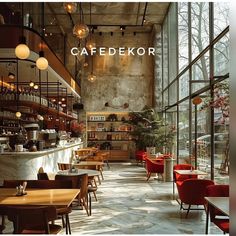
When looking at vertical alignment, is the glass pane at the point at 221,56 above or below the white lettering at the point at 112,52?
below

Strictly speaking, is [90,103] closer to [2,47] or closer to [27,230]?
[2,47]

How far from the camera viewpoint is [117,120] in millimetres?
19172

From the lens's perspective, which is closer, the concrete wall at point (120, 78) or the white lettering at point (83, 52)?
the white lettering at point (83, 52)

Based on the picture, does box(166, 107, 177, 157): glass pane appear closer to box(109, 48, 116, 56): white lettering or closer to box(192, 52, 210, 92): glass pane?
box(192, 52, 210, 92): glass pane

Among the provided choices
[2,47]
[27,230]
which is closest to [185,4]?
[2,47]

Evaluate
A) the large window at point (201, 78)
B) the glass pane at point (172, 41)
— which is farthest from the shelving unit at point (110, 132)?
the glass pane at point (172, 41)

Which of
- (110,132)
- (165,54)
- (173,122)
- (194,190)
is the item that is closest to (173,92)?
(173,122)

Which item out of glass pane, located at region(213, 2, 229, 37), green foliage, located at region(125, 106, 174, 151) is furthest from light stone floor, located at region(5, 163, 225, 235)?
green foliage, located at region(125, 106, 174, 151)

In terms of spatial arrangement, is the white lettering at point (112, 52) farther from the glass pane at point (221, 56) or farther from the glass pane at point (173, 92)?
the glass pane at point (221, 56)

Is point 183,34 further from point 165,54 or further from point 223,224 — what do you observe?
point 223,224

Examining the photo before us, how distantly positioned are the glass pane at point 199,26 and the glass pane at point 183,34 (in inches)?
36.4

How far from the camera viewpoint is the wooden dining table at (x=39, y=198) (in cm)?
368

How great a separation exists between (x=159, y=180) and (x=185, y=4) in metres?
5.88

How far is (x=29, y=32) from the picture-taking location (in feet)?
29.2
